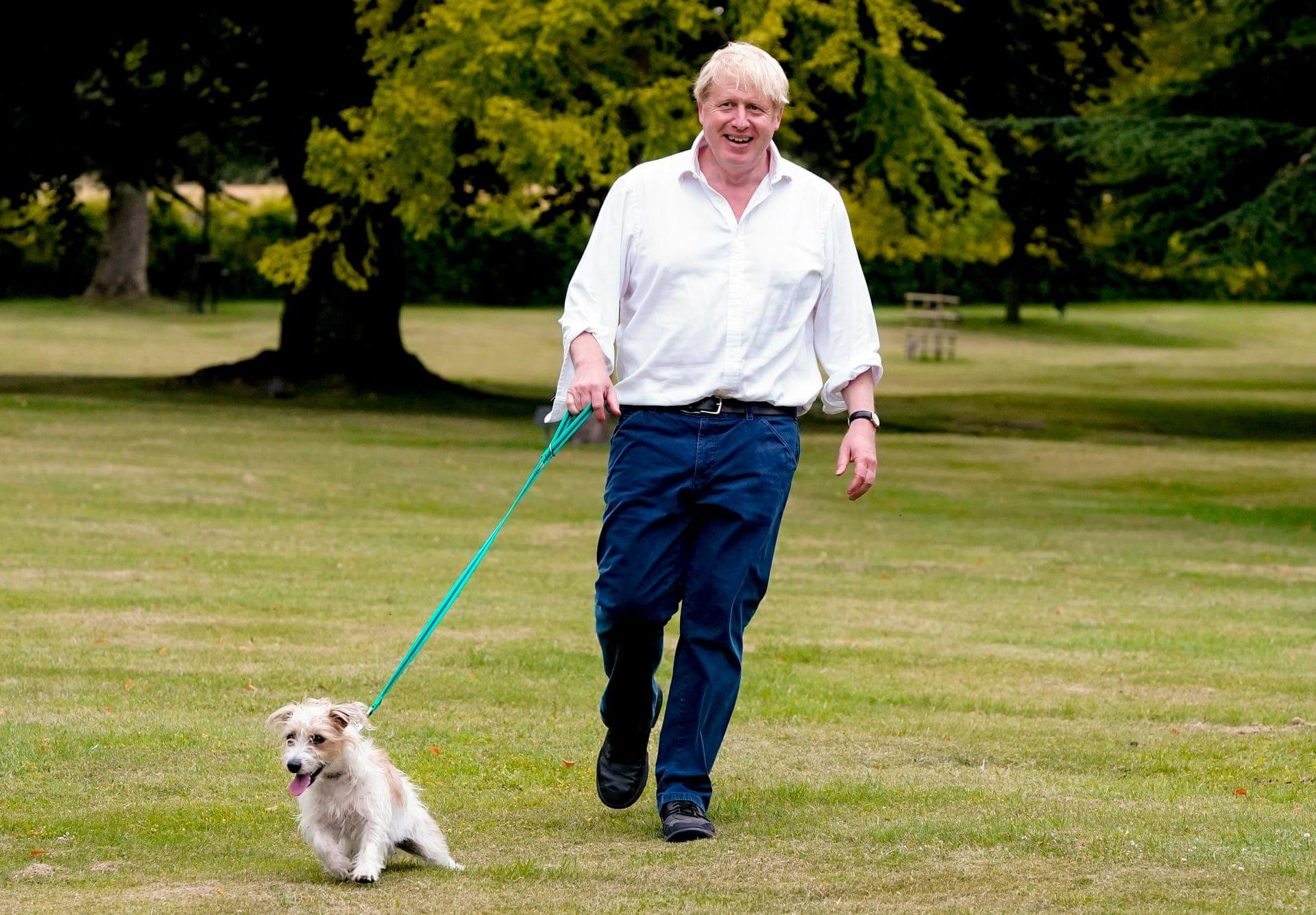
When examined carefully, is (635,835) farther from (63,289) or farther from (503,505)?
(63,289)

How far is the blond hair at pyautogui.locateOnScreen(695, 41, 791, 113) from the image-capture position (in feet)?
18.1

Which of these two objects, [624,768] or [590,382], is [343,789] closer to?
[624,768]

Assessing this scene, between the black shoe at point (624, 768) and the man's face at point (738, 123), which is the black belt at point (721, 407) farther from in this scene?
the black shoe at point (624, 768)

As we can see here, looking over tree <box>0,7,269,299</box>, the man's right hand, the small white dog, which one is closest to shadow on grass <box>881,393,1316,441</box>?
tree <box>0,7,269,299</box>

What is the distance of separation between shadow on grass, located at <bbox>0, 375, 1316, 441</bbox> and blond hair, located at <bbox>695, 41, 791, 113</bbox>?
68.9ft

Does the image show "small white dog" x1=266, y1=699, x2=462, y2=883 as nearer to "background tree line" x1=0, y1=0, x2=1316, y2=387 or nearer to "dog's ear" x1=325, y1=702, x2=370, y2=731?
"dog's ear" x1=325, y1=702, x2=370, y2=731

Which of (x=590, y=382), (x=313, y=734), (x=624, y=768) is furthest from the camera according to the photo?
(x=624, y=768)

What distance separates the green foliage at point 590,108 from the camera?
2219cm

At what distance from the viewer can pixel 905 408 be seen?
3278 cm

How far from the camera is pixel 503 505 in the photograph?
669 inches

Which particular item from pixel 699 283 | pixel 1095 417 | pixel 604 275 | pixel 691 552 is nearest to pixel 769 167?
pixel 699 283

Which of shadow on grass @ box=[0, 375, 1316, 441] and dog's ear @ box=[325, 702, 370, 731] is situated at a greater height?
dog's ear @ box=[325, 702, 370, 731]

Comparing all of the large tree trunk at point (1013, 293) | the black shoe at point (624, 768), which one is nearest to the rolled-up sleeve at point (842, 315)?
the black shoe at point (624, 768)

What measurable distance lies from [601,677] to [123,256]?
49.5 m
